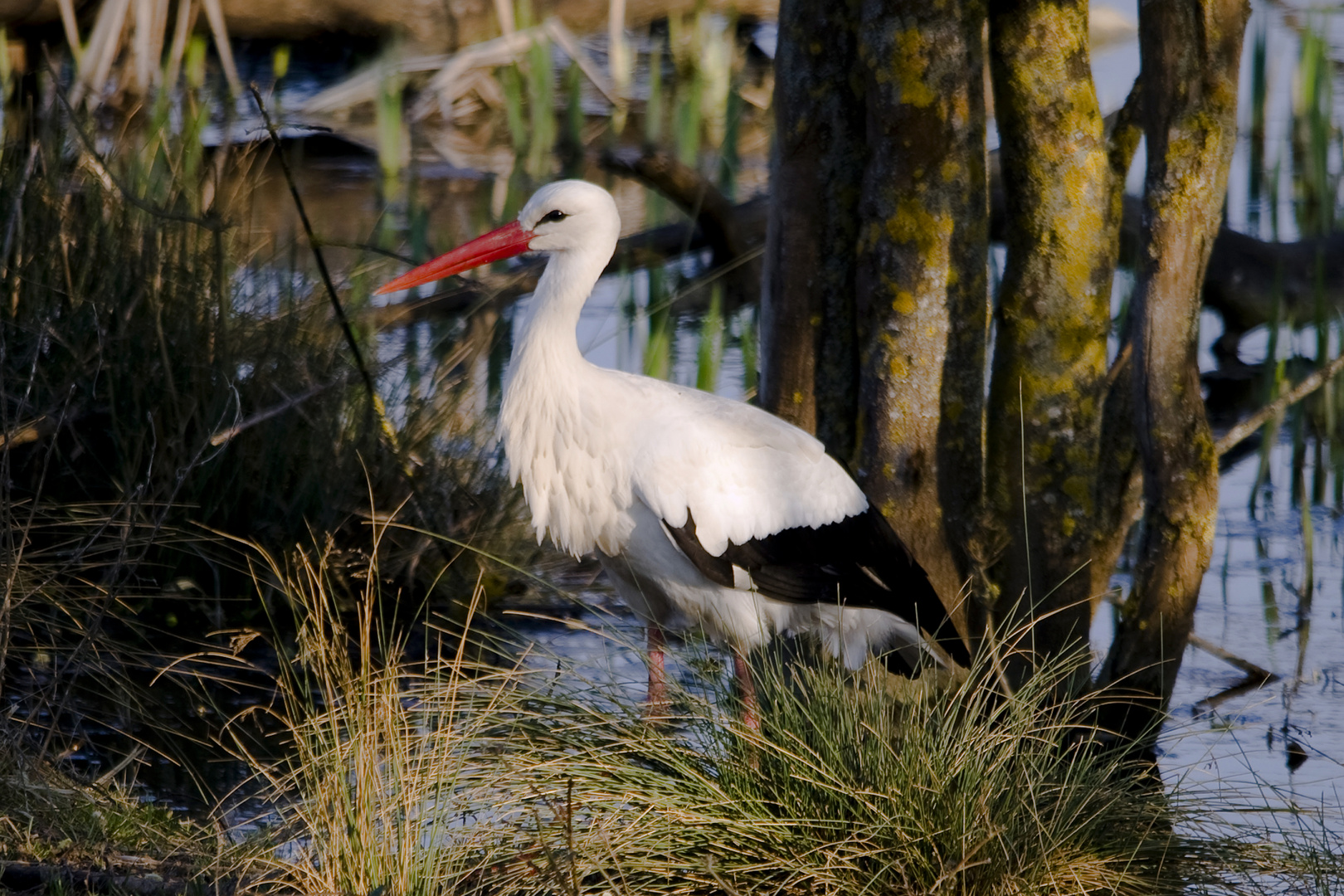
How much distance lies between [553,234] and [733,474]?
742mm

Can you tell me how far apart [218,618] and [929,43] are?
2.32m

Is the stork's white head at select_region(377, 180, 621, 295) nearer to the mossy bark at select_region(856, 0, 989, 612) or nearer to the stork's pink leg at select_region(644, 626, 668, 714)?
the mossy bark at select_region(856, 0, 989, 612)

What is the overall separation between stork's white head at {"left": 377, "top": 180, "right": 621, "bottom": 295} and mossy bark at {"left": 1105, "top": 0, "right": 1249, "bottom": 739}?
1.25 m

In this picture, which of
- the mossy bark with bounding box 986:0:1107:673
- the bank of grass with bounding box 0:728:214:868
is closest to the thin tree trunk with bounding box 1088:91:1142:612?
the mossy bark with bounding box 986:0:1107:673

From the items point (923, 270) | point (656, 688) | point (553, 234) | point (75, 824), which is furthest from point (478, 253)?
point (75, 824)

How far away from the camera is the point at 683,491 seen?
11.8 ft

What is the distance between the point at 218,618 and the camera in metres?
4.18

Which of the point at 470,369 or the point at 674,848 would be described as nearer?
the point at 674,848

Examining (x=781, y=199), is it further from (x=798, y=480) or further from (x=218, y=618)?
(x=218, y=618)

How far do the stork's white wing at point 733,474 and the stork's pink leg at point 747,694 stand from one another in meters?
0.29

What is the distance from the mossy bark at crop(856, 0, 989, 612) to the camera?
3453mm

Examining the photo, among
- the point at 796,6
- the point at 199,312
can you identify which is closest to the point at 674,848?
the point at 796,6

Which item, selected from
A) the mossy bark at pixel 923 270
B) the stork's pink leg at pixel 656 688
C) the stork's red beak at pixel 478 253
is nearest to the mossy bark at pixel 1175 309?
the mossy bark at pixel 923 270

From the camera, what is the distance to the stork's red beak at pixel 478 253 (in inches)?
151
